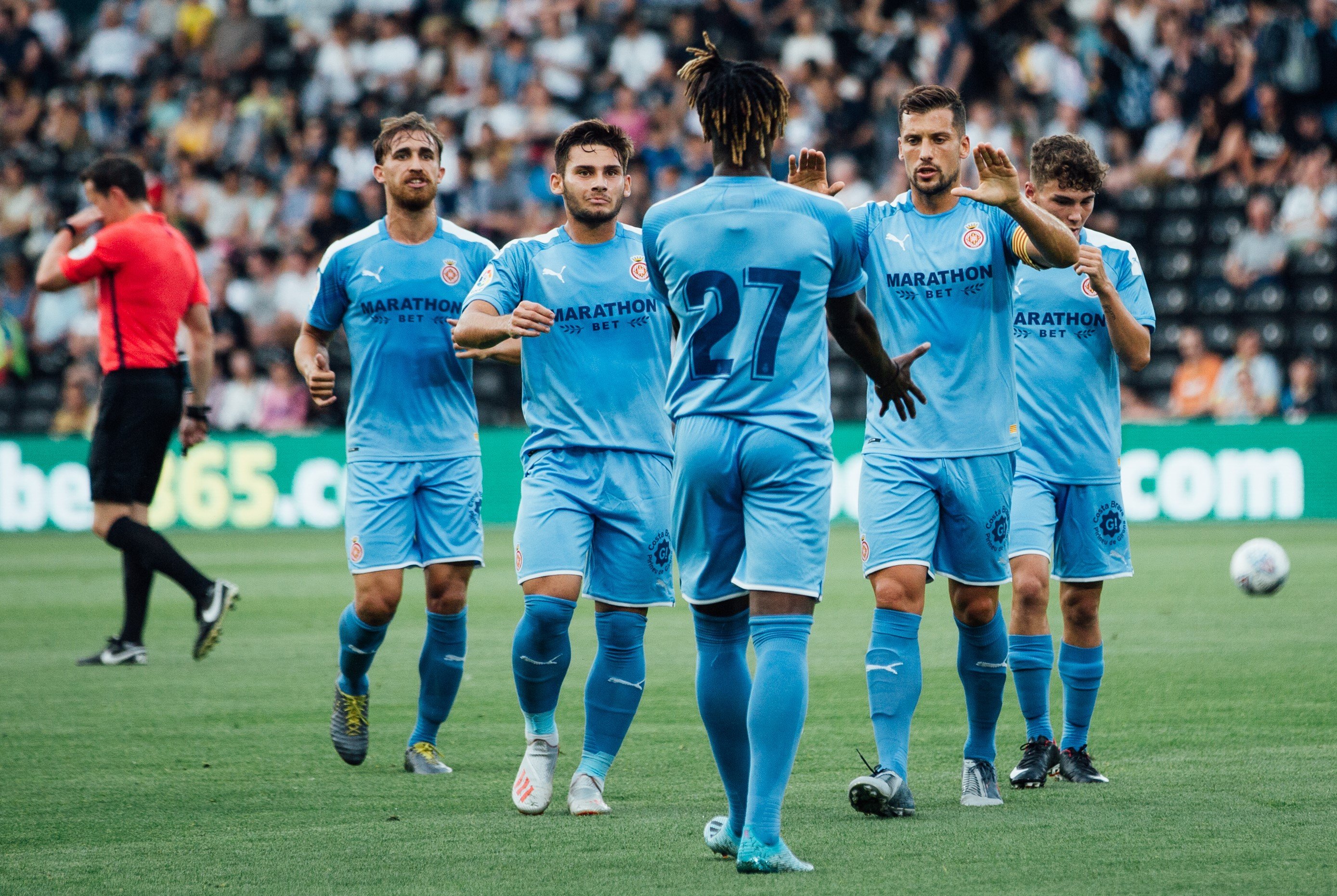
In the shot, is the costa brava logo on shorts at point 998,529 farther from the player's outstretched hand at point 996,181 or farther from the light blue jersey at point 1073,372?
the player's outstretched hand at point 996,181

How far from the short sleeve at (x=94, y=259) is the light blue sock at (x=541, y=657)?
4862mm

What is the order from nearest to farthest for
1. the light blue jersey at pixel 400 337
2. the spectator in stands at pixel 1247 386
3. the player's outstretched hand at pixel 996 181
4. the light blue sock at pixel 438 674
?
the player's outstretched hand at pixel 996 181, the light blue sock at pixel 438 674, the light blue jersey at pixel 400 337, the spectator in stands at pixel 1247 386

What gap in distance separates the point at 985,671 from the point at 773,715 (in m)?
1.49

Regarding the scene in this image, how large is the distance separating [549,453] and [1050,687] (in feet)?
10.9

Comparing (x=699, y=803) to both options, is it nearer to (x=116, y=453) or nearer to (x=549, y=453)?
(x=549, y=453)

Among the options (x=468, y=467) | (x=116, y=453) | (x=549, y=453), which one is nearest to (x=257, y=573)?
(x=116, y=453)

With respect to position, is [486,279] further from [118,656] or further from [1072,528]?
[118,656]

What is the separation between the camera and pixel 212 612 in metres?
9.04

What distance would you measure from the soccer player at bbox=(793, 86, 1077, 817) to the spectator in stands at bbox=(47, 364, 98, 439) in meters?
15.6

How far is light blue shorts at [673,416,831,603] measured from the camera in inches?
181

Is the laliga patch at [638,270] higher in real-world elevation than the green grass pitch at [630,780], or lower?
higher

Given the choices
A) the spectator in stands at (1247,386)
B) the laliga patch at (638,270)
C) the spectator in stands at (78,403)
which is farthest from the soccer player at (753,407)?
the spectator in stands at (78,403)

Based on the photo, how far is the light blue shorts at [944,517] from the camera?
563 cm

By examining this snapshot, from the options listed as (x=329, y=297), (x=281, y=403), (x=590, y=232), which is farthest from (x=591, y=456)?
(x=281, y=403)
